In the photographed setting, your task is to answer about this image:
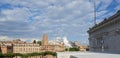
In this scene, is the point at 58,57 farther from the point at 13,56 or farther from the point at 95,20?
the point at 13,56

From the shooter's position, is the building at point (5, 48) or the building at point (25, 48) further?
the building at point (25, 48)

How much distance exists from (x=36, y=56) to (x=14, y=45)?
4688cm

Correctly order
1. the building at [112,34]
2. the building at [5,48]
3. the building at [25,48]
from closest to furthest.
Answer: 1. the building at [112,34]
2. the building at [5,48]
3. the building at [25,48]

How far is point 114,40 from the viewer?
2211cm

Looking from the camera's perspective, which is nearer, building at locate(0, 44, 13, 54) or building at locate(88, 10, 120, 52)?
building at locate(88, 10, 120, 52)

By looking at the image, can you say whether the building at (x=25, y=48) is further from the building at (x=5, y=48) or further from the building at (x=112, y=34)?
the building at (x=112, y=34)

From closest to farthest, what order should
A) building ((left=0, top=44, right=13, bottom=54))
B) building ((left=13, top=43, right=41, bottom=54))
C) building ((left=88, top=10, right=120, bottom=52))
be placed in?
building ((left=88, top=10, right=120, bottom=52)) < building ((left=0, top=44, right=13, bottom=54)) < building ((left=13, top=43, right=41, bottom=54))

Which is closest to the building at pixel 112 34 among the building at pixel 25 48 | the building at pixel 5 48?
the building at pixel 5 48

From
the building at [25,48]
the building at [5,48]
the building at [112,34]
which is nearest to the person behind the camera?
the building at [112,34]

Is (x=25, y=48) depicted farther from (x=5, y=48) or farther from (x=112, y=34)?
(x=112, y=34)

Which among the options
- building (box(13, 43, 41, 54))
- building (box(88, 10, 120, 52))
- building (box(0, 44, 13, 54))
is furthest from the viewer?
building (box(13, 43, 41, 54))

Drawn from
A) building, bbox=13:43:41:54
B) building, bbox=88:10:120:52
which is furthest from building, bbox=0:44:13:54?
building, bbox=88:10:120:52

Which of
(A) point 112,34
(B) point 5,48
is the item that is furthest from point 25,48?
(A) point 112,34

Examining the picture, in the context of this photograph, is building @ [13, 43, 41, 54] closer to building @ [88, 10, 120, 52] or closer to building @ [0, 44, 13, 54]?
building @ [0, 44, 13, 54]
